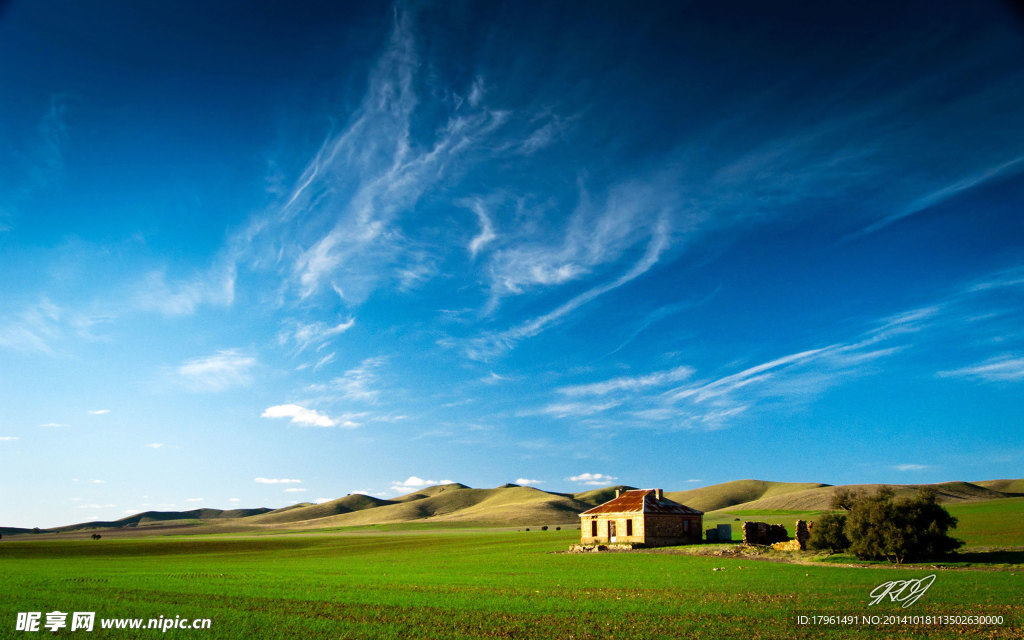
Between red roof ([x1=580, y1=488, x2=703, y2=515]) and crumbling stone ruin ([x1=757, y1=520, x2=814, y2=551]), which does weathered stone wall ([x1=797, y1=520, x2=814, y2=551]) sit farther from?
red roof ([x1=580, y1=488, x2=703, y2=515])

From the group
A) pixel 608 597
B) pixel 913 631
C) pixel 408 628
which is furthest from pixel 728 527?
pixel 408 628

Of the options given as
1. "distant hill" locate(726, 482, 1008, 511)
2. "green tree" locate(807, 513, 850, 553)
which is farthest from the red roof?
"distant hill" locate(726, 482, 1008, 511)

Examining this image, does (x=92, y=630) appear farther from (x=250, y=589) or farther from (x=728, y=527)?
(x=728, y=527)

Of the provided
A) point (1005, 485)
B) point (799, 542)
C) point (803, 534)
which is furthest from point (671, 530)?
point (1005, 485)

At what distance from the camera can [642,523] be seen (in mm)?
54688

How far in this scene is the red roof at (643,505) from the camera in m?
56.2

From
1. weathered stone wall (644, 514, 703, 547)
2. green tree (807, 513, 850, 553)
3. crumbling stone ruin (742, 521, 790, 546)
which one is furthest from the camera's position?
weathered stone wall (644, 514, 703, 547)

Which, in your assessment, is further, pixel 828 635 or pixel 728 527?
pixel 728 527

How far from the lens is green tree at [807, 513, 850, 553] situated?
3984 cm

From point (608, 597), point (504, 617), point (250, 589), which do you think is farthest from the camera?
point (250, 589)

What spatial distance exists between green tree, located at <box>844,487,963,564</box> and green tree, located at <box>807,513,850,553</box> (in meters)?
3.96

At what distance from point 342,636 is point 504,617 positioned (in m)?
5.02

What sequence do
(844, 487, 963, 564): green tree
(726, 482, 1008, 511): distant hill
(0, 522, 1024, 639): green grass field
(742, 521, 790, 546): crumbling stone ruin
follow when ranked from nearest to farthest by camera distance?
1. (0, 522, 1024, 639): green grass field
2. (844, 487, 963, 564): green tree
3. (742, 521, 790, 546): crumbling stone ruin
4. (726, 482, 1008, 511): distant hill

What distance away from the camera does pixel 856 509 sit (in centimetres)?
3669
